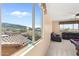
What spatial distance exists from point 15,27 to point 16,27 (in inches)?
1.5

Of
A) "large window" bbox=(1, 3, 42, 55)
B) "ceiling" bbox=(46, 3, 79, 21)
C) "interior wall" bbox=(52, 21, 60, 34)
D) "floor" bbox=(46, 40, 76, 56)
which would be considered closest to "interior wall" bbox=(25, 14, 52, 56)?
"large window" bbox=(1, 3, 42, 55)

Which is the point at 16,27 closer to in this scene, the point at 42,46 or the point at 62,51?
the point at 42,46

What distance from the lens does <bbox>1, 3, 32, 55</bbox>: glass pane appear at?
5.30 ft

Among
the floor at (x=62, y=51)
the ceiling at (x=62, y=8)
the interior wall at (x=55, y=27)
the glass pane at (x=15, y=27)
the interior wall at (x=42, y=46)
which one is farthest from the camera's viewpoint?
the interior wall at (x=55, y=27)

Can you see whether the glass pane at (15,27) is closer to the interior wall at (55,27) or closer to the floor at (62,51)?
the floor at (62,51)

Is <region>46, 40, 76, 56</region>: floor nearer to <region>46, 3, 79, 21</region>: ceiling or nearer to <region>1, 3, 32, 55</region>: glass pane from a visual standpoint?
<region>46, 3, 79, 21</region>: ceiling

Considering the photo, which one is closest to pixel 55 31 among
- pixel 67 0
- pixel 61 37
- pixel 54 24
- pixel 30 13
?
pixel 54 24

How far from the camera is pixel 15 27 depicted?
6.15 ft

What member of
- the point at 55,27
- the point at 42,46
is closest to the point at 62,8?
the point at 42,46

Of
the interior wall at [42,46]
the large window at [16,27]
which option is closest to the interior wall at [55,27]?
the interior wall at [42,46]

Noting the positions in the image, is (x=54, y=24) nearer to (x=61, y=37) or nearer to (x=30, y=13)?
(x=61, y=37)

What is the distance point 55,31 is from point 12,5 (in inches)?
358

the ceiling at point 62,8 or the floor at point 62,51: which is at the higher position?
the ceiling at point 62,8

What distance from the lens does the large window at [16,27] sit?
5.30ft
